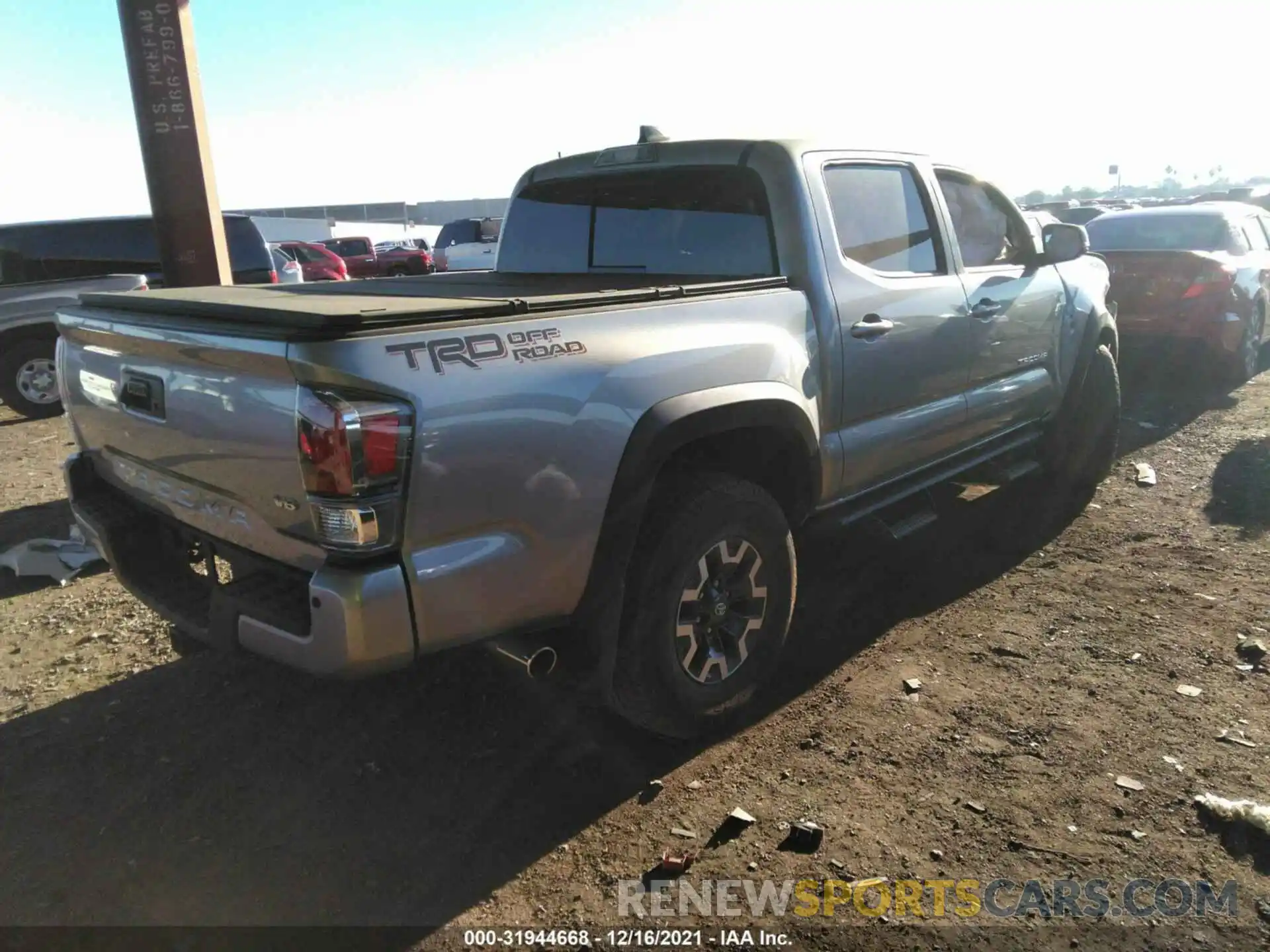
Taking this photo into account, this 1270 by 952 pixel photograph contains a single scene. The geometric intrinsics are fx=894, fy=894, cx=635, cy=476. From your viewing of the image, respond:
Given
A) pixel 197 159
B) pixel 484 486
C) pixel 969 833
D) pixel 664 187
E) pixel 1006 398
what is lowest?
pixel 969 833

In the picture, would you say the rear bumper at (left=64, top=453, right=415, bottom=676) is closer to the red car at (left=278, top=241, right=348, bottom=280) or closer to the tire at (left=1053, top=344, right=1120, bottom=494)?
the tire at (left=1053, top=344, right=1120, bottom=494)

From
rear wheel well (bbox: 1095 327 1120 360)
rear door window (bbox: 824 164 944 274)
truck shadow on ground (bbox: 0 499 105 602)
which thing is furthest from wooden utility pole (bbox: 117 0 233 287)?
rear wheel well (bbox: 1095 327 1120 360)

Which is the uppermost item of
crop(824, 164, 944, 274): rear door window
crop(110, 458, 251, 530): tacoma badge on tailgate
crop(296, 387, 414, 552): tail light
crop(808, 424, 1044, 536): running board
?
crop(824, 164, 944, 274): rear door window

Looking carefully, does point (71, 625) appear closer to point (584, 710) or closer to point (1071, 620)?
point (584, 710)

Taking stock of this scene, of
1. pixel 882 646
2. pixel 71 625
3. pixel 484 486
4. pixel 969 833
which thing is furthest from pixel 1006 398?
pixel 71 625

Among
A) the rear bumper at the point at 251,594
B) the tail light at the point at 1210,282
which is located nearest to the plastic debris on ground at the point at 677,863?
the rear bumper at the point at 251,594

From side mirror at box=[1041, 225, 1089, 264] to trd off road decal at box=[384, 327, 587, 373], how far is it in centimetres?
332

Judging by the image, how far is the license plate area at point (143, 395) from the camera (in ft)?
8.63

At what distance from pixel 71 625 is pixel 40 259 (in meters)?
6.58

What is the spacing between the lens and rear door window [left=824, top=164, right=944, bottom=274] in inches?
142

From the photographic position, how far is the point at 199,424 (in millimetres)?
2480

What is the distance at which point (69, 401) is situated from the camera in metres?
3.22

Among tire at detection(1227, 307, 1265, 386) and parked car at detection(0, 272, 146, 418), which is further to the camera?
parked car at detection(0, 272, 146, 418)

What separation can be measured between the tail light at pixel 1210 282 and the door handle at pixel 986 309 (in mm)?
4860
